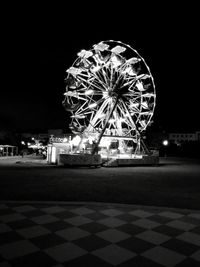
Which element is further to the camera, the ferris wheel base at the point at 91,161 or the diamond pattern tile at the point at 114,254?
the ferris wheel base at the point at 91,161

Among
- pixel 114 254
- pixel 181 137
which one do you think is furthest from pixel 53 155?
pixel 181 137

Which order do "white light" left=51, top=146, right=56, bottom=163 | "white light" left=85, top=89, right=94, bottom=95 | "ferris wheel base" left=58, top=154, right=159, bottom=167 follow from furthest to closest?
"white light" left=85, top=89, right=94, bottom=95
"white light" left=51, top=146, right=56, bottom=163
"ferris wheel base" left=58, top=154, right=159, bottom=167

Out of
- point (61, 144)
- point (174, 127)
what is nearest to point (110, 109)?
point (61, 144)

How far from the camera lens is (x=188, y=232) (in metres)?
4.73

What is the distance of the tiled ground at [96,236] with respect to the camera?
11.6 ft

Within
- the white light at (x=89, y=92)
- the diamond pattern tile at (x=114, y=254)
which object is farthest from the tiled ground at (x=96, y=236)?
the white light at (x=89, y=92)

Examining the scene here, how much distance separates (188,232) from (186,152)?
40.6 m

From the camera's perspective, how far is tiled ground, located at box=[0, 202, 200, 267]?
3.52 meters

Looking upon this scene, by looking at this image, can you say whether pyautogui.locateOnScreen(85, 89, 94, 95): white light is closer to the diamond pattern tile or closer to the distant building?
the diamond pattern tile

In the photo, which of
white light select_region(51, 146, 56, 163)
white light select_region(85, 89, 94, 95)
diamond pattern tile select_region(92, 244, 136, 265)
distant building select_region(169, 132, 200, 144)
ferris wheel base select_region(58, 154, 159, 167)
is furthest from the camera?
distant building select_region(169, 132, 200, 144)

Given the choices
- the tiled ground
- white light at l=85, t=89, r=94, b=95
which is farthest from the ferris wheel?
the tiled ground

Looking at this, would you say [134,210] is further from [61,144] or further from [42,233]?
[61,144]

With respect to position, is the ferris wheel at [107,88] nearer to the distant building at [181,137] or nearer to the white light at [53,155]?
the white light at [53,155]

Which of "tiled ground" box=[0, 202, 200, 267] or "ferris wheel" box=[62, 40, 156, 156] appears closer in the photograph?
"tiled ground" box=[0, 202, 200, 267]
